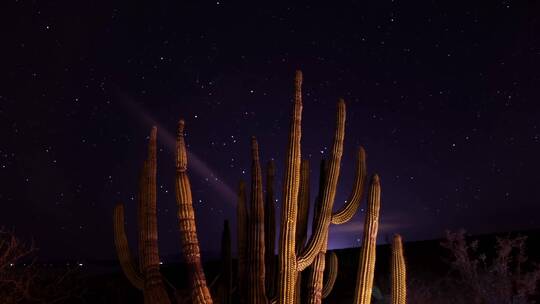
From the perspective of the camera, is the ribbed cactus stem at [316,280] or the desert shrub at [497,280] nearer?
the ribbed cactus stem at [316,280]

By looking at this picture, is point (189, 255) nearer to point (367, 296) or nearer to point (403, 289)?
point (367, 296)

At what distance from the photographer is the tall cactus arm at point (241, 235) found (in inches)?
321

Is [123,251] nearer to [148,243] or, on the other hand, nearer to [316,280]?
[148,243]

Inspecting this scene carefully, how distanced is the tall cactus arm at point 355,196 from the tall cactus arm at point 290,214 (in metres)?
1.30

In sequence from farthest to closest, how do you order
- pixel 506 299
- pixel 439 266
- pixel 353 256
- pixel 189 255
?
pixel 353 256 → pixel 439 266 → pixel 506 299 → pixel 189 255

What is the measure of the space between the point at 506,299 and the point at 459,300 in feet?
5.69

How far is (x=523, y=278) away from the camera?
14.0 m

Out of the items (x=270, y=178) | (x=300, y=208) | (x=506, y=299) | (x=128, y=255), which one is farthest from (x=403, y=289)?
(x=506, y=299)

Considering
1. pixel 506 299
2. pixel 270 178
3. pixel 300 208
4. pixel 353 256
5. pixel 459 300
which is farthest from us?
pixel 353 256

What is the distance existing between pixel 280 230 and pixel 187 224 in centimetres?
108

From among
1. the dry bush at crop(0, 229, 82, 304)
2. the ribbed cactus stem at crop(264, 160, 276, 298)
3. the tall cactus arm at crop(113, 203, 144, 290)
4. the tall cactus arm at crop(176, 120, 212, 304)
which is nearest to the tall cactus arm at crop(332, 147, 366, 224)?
the ribbed cactus stem at crop(264, 160, 276, 298)

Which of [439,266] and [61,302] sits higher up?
[439,266]

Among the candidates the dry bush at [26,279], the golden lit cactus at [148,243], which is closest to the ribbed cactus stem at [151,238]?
the golden lit cactus at [148,243]

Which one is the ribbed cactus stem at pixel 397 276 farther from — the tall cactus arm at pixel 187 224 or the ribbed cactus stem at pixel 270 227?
the tall cactus arm at pixel 187 224
